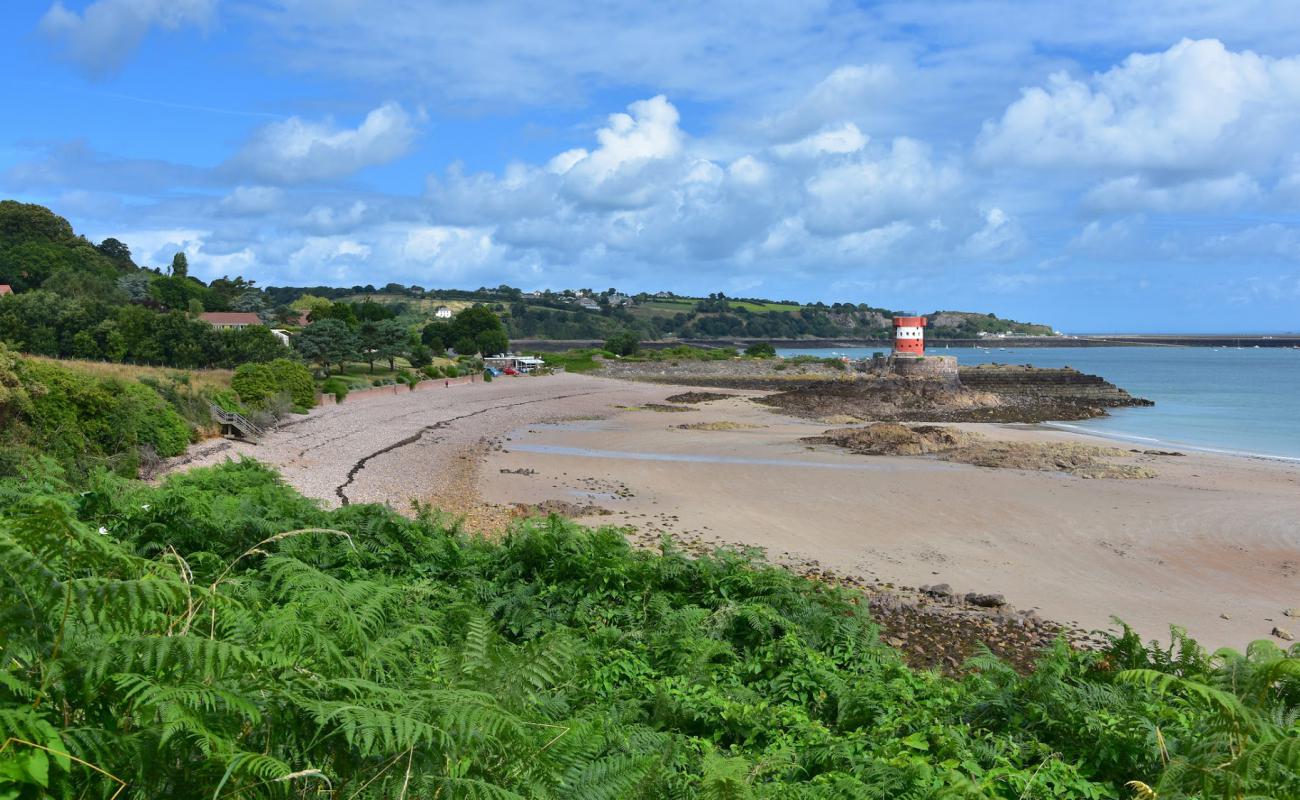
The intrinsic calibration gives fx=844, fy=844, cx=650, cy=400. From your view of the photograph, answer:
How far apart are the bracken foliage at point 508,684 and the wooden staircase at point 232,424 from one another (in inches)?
764

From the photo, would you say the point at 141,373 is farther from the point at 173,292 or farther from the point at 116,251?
the point at 116,251

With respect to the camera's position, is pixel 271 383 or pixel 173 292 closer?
pixel 271 383

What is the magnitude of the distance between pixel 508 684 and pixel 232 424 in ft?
92.1

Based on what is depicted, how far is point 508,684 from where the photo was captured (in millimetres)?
3539

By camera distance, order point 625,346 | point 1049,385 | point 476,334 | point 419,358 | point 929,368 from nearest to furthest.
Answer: point 929,368, point 1049,385, point 419,358, point 476,334, point 625,346

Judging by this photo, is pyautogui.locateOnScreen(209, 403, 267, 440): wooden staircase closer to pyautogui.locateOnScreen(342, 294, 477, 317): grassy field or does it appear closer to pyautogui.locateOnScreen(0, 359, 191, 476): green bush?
pyautogui.locateOnScreen(0, 359, 191, 476): green bush

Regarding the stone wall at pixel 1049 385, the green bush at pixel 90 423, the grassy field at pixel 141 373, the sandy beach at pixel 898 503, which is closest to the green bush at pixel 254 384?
the grassy field at pixel 141 373

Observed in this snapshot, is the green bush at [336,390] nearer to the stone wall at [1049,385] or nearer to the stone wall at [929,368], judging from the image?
the stone wall at [929,368]

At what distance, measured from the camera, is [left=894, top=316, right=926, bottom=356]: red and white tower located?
207ft

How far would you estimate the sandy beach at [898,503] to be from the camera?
564 inches

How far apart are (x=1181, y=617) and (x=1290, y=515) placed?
1046 cm

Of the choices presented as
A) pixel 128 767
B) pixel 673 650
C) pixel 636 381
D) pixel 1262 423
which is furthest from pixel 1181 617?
pixel 636 381

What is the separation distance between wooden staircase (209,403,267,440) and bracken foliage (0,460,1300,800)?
1940 centimetres

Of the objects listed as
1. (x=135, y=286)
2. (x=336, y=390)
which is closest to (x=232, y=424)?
(x=336, y=390)
